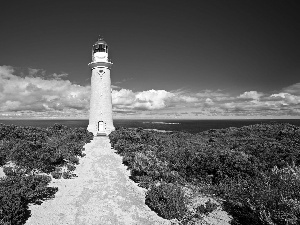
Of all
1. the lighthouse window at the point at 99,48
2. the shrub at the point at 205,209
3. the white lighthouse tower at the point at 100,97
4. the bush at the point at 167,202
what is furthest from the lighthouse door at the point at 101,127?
the shrub at the point at 205,209

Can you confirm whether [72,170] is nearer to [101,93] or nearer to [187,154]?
[187,154]

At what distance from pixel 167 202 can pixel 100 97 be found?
21.0m

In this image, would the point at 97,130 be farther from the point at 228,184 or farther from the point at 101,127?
the point at 228,184

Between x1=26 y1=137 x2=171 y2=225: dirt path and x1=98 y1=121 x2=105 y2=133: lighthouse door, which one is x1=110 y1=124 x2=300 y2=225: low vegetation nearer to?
x1=26 y1=137 x2=171 y2=225: dirt path

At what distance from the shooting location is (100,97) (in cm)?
2583

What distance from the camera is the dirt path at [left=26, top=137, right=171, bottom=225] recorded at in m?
6.02

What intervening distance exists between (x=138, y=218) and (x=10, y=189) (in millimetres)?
4067

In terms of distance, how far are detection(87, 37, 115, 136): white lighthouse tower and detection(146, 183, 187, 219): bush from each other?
65.0ft

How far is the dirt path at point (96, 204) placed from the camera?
19.8 ft

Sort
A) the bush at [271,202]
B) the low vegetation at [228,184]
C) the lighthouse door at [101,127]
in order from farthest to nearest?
the lighthouse door at [101,127], the low vegetation at [228,184], the bush at [271,202]

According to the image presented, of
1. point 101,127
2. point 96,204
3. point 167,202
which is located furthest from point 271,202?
point 101,127

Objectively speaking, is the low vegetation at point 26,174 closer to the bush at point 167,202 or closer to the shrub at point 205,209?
the bush at point 167,202

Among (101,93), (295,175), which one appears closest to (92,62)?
(101,93)

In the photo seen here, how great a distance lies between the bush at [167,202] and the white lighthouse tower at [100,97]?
19.8 m
